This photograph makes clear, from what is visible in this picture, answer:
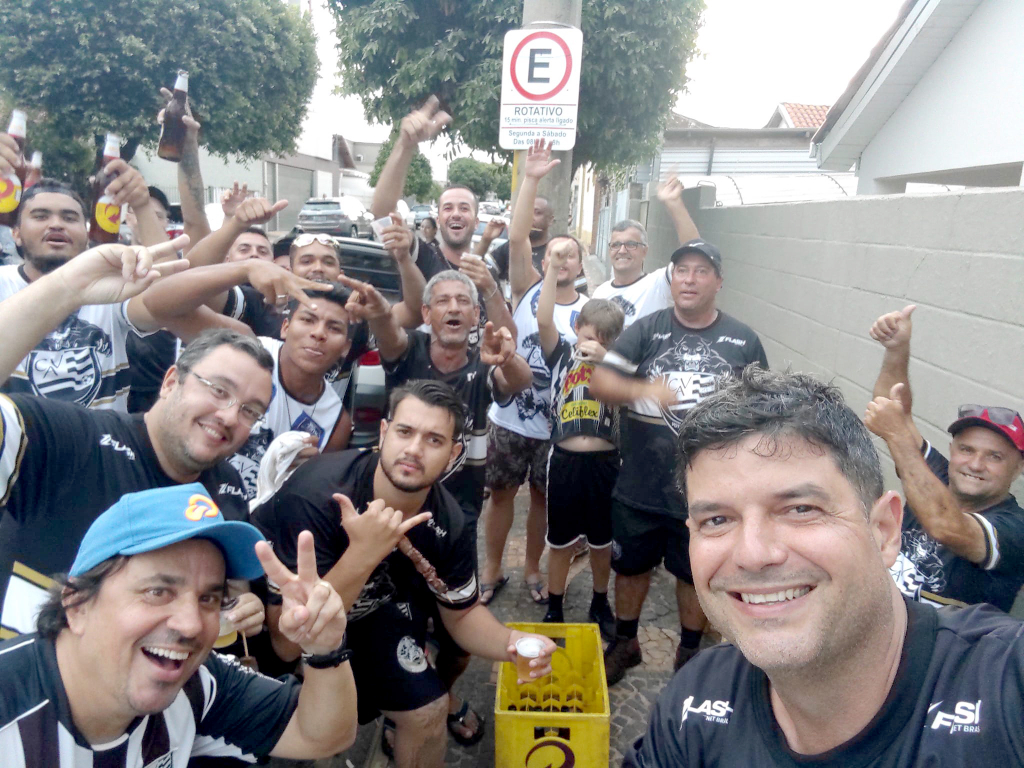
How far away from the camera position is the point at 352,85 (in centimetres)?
1002

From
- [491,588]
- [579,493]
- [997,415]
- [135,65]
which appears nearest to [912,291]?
[997,415]

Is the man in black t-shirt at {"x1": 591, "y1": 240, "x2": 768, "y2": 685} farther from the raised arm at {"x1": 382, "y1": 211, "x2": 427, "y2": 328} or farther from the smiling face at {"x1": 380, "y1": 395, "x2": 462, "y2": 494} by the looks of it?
the raised arm at {"x1": 382, "y1": 211, "x2": 427, "y2": 328}

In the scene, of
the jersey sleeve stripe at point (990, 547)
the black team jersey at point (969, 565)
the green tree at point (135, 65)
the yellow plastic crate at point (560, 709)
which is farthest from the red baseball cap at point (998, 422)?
the green tree at point (135, 65)

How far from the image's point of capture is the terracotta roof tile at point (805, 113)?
2050 centimetres

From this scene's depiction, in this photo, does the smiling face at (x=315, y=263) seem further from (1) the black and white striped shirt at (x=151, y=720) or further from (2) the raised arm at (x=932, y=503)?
(2) the raised arm at (x=932, y=503)

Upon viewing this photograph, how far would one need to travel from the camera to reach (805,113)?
2100 centimetres

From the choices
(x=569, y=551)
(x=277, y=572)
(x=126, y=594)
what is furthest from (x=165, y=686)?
(x=569, y=551)

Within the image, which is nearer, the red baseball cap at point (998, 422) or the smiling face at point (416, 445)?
the red baseball cap at point (998, 422)

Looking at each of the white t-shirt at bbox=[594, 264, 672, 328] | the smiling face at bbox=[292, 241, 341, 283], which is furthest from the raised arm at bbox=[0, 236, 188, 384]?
the white t-shirt at bbox=[594, 264, 672, 328]

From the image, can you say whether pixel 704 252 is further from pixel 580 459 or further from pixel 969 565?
pixel 969 565

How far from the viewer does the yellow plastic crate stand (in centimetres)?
243

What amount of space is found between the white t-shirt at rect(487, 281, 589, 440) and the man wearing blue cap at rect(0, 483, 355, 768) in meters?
2.37

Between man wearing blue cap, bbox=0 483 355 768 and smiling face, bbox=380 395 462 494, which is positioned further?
smiling face, bbox=380 395 462 494

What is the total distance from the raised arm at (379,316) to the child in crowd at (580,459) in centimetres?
88
